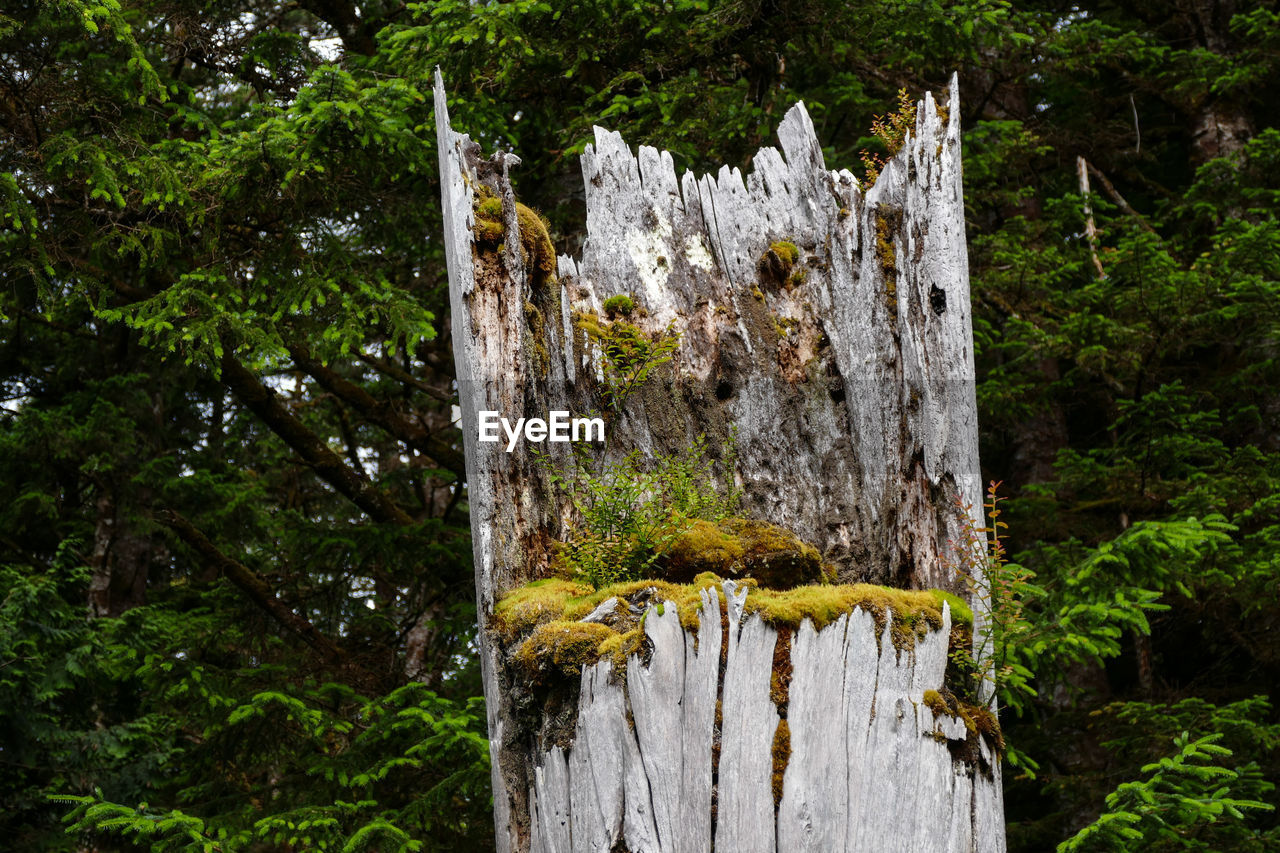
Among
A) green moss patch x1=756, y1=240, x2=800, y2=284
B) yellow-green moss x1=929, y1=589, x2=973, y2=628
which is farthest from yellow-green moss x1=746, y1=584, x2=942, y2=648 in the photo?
green moss patch x1=756, y1=240, x2=800, y2=284

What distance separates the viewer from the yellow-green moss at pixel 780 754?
10.6 ft

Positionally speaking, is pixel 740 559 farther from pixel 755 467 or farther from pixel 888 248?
pixel 888 248

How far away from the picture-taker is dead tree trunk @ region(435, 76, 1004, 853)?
3.25 meters

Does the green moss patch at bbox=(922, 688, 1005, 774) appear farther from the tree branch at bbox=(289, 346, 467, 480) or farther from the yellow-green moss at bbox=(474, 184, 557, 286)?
the tree branch at bbox=(289, 346, 467, 480)

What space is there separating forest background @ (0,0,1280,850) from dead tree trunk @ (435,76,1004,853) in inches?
63.5

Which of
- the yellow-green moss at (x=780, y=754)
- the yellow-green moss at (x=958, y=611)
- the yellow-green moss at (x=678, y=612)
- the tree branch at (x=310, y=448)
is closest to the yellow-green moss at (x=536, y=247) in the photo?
the yellow-green moss at (x=678, y=612)

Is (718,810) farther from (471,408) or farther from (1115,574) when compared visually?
(1115,574)

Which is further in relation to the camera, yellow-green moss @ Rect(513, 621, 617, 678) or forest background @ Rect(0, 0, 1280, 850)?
forest background @ Rect(0, 0, 1280, 850)

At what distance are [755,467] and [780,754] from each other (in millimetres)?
1914

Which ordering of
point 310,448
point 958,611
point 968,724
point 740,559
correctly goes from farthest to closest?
point 310,448 < point 740,559 < point 958,611 < point 968,724

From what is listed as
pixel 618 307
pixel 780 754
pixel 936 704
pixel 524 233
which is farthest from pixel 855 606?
pixel 524 233

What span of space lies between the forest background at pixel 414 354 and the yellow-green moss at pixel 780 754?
8.62ft

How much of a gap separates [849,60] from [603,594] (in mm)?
6638

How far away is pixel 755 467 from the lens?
16.4ft
